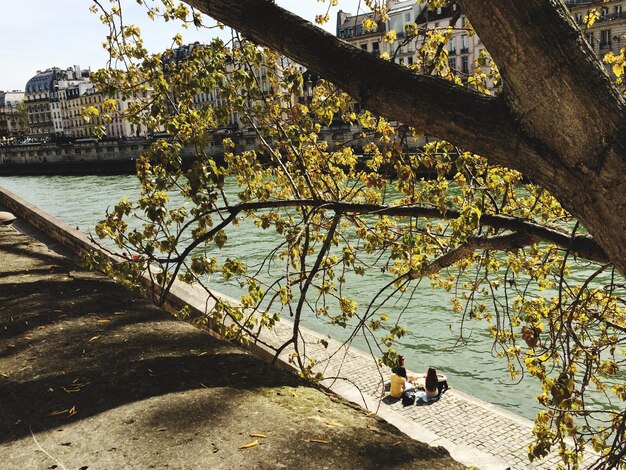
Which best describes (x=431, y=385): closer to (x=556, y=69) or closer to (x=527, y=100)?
(x=527, y=100)

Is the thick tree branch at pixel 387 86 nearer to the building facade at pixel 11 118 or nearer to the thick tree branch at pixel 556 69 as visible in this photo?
the thick tree branch at pixel 556 69

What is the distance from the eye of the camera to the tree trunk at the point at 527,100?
2.19 m

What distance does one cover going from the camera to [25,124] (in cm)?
14112

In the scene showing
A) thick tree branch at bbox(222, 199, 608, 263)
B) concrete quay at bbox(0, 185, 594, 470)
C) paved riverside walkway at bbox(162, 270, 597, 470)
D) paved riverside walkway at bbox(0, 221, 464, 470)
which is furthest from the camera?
paved riverside walkway at bbox(162, 270, 597, 470)

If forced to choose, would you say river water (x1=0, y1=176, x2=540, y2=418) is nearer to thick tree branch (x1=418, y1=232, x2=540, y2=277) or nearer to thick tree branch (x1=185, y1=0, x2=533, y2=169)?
thick tree branch (x1=418, y1=232, x2=540, y2=277)

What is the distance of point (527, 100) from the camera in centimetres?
231

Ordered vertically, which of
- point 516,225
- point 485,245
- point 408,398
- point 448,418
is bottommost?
point 448,418

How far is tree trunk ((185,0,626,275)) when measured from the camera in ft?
7.19

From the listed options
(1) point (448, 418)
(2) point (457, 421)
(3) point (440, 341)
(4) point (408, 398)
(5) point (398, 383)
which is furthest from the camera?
(3) point (440, 341)

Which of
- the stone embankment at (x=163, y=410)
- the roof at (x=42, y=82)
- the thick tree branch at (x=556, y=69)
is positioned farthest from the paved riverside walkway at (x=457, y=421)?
the roof at (x=42, y=82)

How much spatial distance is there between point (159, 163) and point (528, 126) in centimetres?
261

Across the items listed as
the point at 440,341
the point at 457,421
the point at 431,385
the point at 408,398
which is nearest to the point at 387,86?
the point at 457,421

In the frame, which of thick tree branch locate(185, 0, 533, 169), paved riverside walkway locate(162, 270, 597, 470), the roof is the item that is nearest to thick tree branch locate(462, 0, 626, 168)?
thick tree branch locate(185, 0, 533, 169)

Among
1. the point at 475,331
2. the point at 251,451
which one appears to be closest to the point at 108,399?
the point at 251,451
